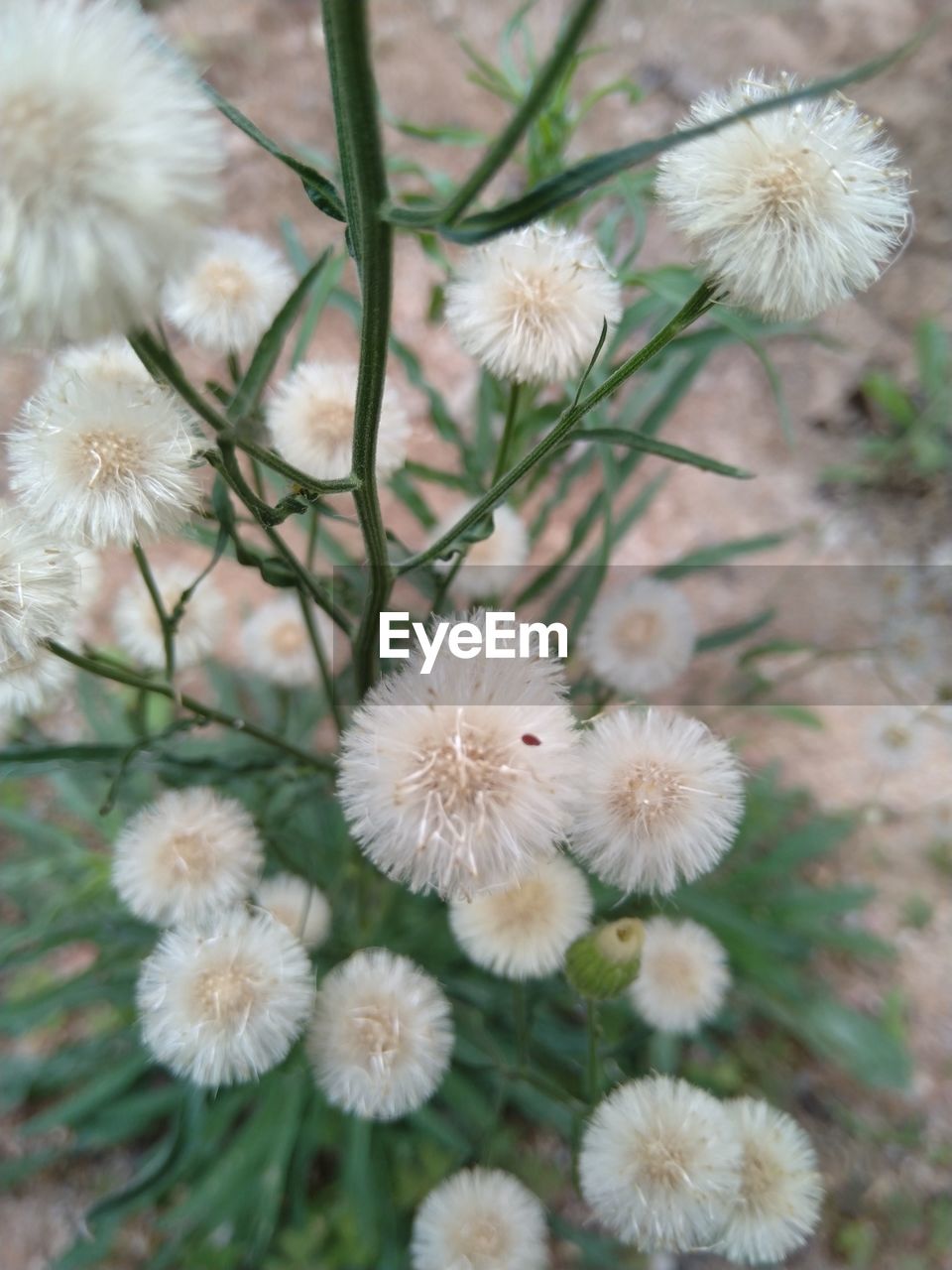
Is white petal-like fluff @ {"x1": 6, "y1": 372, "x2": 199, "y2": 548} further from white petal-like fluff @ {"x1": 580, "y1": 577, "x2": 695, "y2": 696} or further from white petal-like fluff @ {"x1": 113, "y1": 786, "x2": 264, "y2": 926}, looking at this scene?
white petal-like fluff @ {"x1": 580, "y1": 577, "x2": 695, "y2": 696}

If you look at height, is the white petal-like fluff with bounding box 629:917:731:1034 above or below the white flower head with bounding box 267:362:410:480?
below

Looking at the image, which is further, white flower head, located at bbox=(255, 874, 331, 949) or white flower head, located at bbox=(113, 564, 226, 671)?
white flower head, located at bbox=(113, 564, 226, 671)

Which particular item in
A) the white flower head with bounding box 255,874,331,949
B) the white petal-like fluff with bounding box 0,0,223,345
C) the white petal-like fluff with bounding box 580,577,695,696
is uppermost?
the white petal-like fluff with bounding box 0,0,223,345

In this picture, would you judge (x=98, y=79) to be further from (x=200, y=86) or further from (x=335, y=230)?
(x=335, y=230)

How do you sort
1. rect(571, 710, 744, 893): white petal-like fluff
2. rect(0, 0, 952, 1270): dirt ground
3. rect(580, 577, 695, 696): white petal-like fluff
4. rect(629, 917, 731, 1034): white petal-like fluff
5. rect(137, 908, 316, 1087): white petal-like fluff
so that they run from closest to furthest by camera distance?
rect(571, 710, 744, 893): white petal-like fluff → rect(137, 908, 316, 1087): white petal-like fluff → rect(629, 917, 731, 1034): white petal-like fluff → rect(580, 577, 695, 696): white petal-like fluff → rect(0, 0, 952, 1270): dirt ground

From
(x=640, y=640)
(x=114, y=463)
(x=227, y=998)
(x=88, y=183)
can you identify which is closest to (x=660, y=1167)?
(x=227, y=998)

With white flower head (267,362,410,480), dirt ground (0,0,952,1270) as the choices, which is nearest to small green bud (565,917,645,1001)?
white flower head (267,362,410,480)

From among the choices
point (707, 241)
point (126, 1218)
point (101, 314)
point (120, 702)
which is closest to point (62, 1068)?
point (126, 1218)
